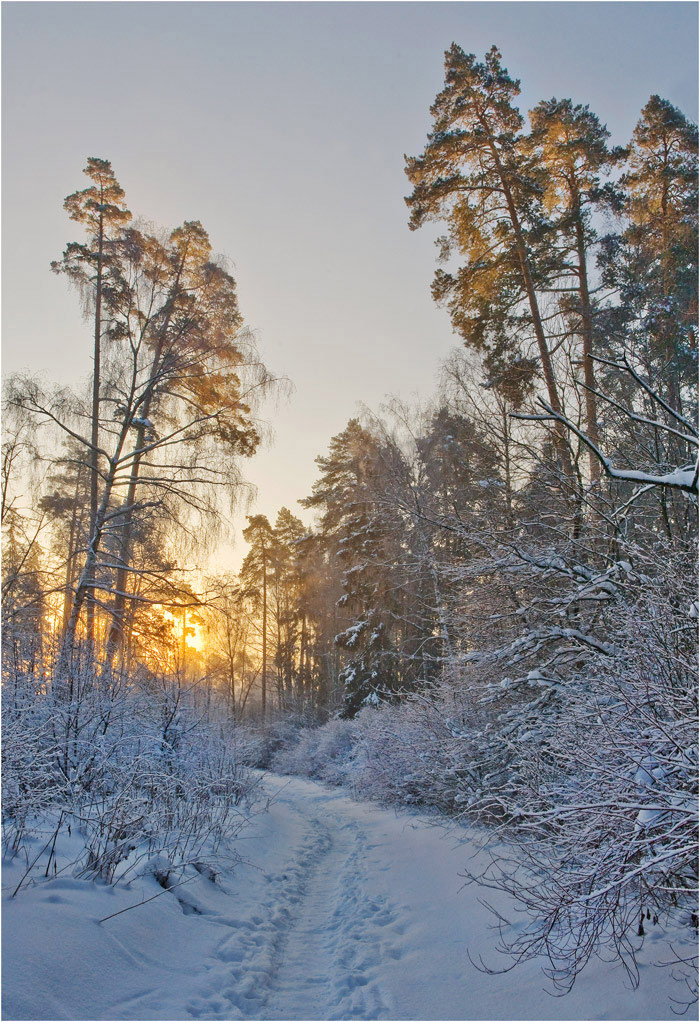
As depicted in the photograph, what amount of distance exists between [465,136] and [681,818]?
12.4m

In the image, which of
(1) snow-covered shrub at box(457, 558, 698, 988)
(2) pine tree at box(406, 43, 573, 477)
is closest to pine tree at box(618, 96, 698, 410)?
(2) pine tree at box(406, 43, 573, 477)

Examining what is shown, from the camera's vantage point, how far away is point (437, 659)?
709 centimetres

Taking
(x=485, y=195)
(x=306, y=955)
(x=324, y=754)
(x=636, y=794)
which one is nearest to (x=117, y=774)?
(x=306, y=955)

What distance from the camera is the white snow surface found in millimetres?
3172

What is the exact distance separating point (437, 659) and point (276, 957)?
11.8 ft

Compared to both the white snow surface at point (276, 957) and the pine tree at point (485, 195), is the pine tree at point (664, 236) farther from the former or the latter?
the white snow surface at point (276, 957)

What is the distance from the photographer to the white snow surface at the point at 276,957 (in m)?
3.17

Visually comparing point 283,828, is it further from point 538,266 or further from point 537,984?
point 538,266

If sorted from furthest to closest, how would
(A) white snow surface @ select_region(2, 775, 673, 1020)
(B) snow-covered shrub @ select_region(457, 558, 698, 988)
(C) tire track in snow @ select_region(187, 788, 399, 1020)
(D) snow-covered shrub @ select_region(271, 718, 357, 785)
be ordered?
(D) snow-covered shrub @ select_region(271, 718, 357, 785) < (C) tire track in snow @ select_region(187, 788, 399, 1020) < (A) white snow surface @ select_region(2, 775, 673, 1020) < (B) snow-covered shrub @ select_region(457, 558, 698, 988)

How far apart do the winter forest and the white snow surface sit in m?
0.03

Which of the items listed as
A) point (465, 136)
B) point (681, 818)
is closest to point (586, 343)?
point (465, 136)

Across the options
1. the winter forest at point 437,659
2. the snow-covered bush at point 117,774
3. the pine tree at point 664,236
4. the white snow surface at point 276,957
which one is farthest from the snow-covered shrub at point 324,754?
the pine tree at point 664,236

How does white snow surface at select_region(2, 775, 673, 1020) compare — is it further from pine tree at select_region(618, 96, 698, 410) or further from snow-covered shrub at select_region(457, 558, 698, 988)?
pine tree at select_region(618, 96, 698, 410)

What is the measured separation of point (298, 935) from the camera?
4.91 m
